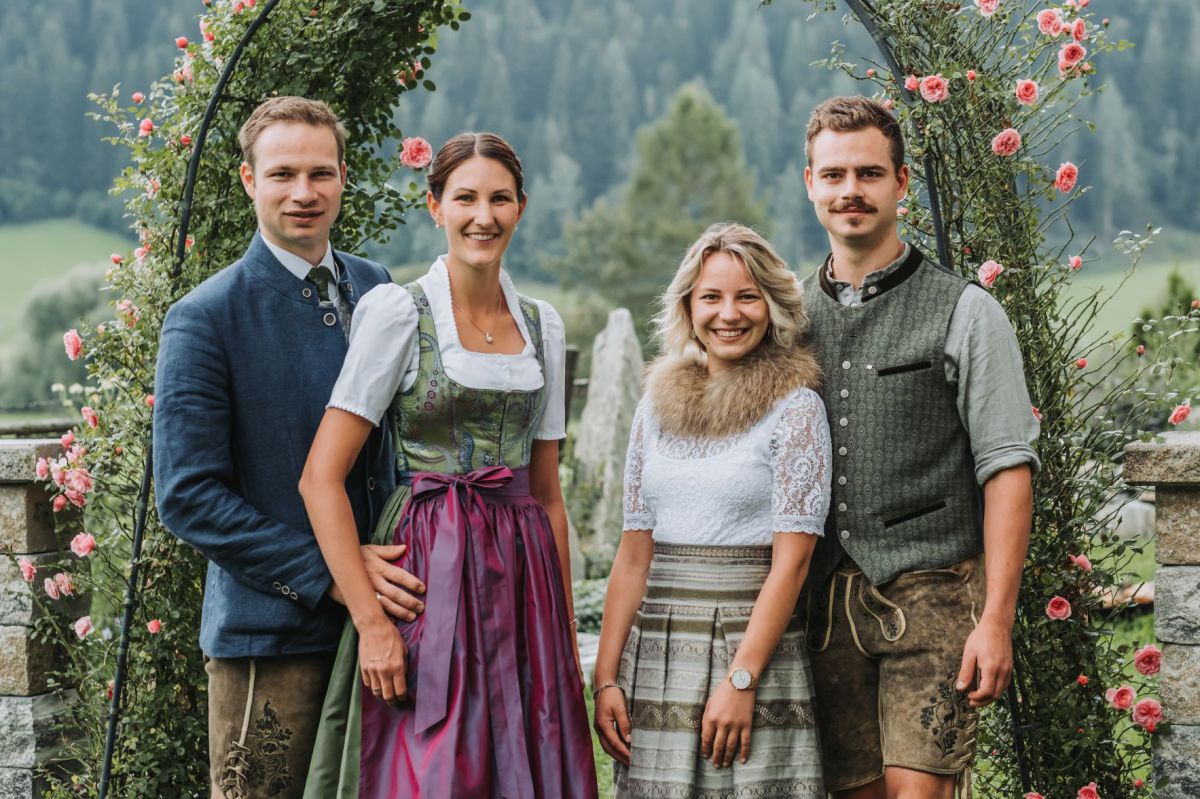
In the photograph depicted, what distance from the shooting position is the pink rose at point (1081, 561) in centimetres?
340

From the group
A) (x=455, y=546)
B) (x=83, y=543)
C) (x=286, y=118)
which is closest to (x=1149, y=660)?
(x=455, y=546)

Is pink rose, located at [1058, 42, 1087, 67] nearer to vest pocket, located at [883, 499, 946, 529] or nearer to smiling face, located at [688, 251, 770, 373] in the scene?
smiling face, located at [688, 251, 770, 373]

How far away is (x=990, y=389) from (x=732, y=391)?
54 cm

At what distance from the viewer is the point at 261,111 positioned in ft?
8.73

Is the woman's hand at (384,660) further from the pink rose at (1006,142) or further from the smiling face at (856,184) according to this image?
the pink rose at (1006,142)

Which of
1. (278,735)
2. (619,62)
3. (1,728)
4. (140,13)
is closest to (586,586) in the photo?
(1,728)

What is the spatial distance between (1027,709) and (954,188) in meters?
1.48

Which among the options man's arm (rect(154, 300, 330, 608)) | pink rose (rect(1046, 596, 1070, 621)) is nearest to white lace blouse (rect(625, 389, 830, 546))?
man's arm (rect(154, 300, 330, 608))

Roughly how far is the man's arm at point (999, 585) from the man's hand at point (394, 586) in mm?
1129

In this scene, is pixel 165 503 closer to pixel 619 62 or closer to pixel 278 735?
pixel 278 735

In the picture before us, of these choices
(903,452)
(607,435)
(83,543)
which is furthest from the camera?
(607,435)

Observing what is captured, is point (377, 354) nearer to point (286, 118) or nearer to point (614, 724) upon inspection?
point (286, 118)

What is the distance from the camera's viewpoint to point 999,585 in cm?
251

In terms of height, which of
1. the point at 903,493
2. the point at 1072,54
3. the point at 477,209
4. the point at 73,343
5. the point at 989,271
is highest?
the point at 1072,54
